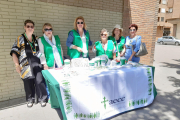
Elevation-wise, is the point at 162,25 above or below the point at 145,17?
above

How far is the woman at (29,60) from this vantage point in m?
2.74

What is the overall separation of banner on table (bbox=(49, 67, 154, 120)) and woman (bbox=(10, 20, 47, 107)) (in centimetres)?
58

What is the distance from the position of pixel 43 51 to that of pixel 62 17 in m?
1.46

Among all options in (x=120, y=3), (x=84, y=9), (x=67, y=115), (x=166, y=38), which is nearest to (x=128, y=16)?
(x=120, y=3)

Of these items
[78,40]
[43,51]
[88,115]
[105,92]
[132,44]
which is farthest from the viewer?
[132,44]

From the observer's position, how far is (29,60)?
9.33 feet

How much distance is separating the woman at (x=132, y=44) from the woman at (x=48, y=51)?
1846 millimetres

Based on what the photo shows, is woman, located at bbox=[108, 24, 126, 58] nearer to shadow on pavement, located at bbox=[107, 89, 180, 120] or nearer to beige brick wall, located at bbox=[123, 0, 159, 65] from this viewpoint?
shadow on pavement, located at bbox=[107, 89, 180, 120]

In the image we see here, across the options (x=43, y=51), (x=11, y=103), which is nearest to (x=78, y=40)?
(x=43, y=51)

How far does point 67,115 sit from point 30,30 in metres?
1.88

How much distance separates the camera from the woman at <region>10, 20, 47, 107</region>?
2740mm

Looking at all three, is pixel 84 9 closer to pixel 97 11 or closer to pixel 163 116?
pixel 97 11

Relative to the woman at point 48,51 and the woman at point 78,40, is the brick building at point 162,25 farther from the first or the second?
the woman at point 48,51

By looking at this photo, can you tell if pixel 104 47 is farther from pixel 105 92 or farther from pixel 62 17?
pixel 62 17
